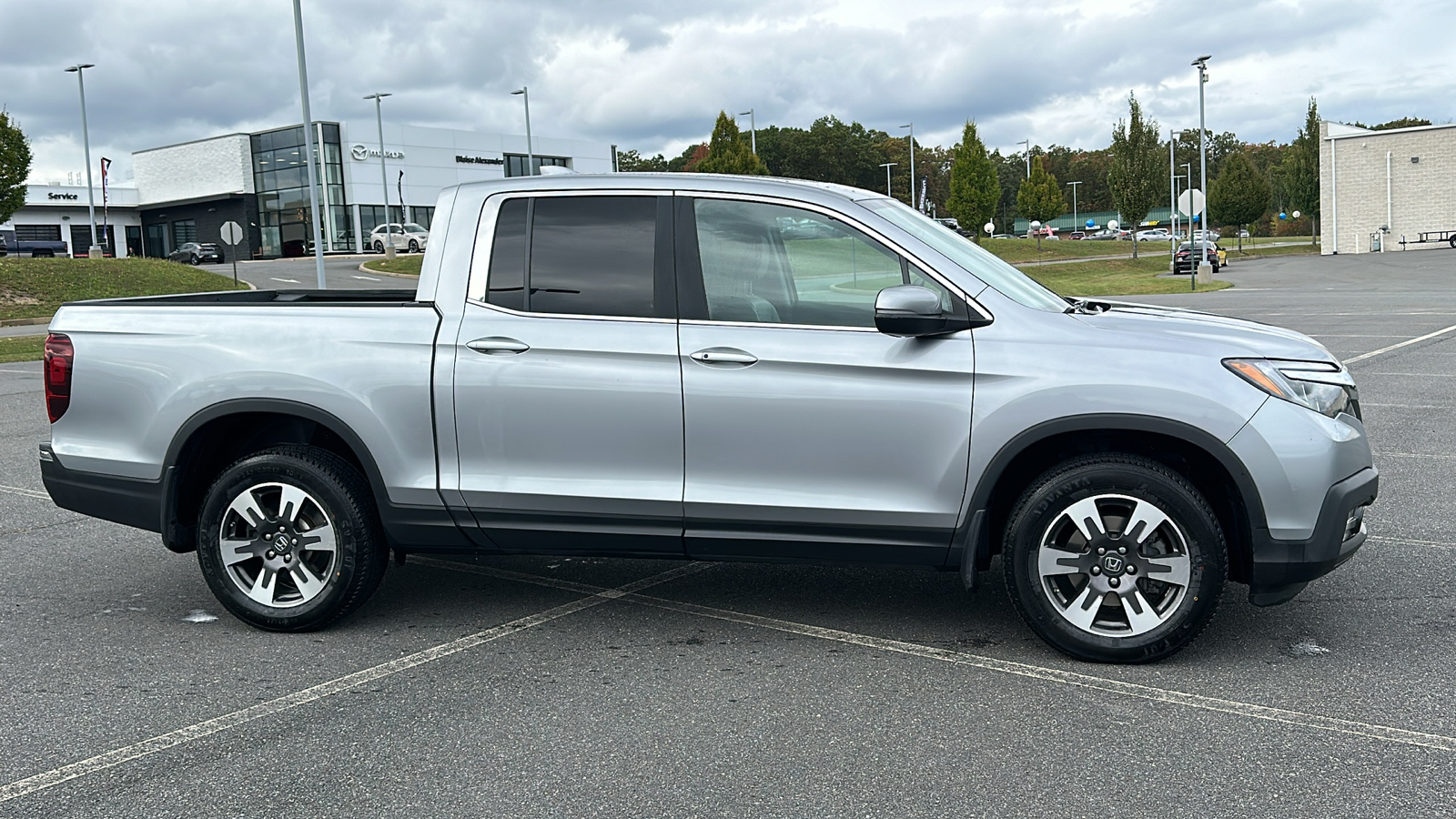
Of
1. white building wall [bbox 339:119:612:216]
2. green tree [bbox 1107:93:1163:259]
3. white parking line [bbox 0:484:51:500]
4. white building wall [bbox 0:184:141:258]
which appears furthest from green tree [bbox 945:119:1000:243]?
white parking line [bbox 0:484:51:500]

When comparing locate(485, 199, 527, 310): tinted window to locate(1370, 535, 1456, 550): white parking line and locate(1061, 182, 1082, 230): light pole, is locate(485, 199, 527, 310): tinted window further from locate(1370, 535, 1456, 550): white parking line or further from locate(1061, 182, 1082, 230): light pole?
locate(1061, 182, 1082, 230): light pole

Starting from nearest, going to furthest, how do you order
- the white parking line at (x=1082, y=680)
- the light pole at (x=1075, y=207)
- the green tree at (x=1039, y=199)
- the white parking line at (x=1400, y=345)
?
the white parking line at (x=1082, y=680)
the white parking line at (x=1400, y=345)
the green tree at (x=1039, y=199)
the light pole at (x=1075, y=207)

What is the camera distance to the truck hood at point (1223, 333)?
4.52m

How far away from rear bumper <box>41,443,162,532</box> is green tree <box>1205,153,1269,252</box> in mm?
78321

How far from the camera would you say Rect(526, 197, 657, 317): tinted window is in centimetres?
484

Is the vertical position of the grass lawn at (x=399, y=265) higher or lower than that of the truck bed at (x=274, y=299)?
higher

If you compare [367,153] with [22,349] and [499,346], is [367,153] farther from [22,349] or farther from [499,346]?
[499,346]

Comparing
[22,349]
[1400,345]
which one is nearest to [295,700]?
[1400,345]

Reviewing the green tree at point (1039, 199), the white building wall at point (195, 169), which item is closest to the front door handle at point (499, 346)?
the white building wall at point (195, 169)

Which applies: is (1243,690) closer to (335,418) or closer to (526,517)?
(526,517)

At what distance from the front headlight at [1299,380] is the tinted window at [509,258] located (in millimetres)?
2727

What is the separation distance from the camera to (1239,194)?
74938 millimetres

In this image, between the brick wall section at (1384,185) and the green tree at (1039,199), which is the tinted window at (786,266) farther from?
the green tree at (1039,199)

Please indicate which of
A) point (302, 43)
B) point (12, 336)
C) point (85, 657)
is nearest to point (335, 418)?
point (85, 657)
